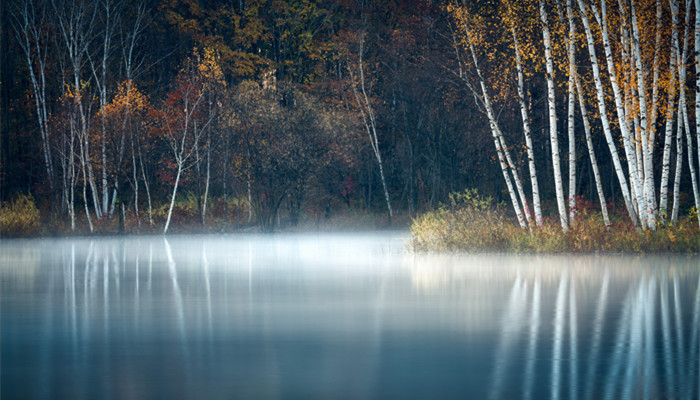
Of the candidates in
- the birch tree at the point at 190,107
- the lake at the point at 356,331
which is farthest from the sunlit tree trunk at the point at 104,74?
the lake at the point at 356,331

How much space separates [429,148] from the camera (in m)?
51.5

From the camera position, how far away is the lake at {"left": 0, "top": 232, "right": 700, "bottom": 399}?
8.24m

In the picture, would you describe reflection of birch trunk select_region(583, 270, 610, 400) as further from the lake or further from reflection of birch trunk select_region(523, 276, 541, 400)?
reflection of birch trunk select_region(523, 276, 541, 400)

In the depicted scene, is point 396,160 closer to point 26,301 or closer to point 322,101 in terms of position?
point 322,101

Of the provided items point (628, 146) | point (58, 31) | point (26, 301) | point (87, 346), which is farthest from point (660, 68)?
point (58, 31)

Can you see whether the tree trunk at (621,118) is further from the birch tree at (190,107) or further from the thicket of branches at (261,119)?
the birch tree at (190,107)

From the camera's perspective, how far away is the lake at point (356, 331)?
27.0 feet

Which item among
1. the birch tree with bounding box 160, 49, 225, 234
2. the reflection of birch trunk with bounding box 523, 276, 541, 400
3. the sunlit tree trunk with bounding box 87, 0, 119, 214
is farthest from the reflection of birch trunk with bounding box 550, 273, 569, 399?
the birch tree with bounding box 160, 49, 225, 234

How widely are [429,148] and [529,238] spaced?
24.6m

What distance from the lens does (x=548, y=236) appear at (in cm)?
2712

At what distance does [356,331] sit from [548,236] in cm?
1640

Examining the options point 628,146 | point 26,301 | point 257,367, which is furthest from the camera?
point 628,146

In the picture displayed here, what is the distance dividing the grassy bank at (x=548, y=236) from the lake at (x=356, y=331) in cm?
241

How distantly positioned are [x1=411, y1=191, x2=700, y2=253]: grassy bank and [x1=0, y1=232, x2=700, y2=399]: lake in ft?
7.90
